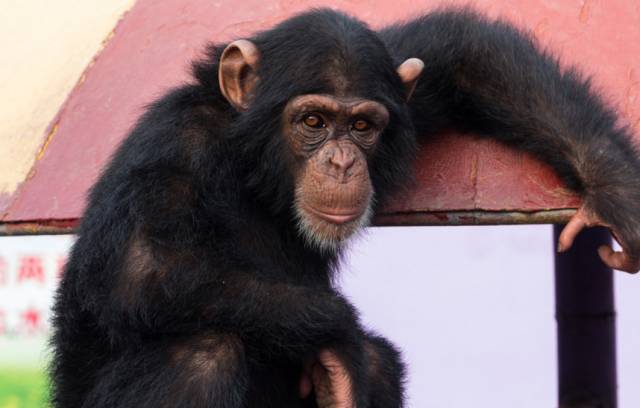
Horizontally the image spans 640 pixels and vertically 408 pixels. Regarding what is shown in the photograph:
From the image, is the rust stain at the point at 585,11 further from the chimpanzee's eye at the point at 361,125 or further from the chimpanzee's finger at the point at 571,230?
the chimpanzee's eye at the point at 361,125

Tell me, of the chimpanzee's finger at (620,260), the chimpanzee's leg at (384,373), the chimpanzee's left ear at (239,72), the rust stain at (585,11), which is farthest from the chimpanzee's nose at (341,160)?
the rust stain at (585,11)

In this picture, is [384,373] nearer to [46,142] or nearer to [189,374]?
[189,374]

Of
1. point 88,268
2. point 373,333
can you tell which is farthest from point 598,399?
point 88,268

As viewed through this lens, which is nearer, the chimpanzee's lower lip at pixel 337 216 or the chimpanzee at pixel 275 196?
the chimpanzee at pixel 275 196

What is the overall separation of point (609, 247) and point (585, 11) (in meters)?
1.60

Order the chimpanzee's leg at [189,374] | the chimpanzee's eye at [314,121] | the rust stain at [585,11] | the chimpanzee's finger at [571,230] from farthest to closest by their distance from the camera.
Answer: the rust stain at [585,11] → the chimpanzee's finger at [571,230] → the chimpanzee's eye at [314,121] → the chimpanzee's leg at [189,374]

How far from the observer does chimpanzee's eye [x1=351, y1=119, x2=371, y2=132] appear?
5.63 meters

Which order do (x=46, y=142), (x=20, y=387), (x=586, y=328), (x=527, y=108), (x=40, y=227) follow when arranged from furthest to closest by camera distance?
(x=20, y=387) < (x=586, y=328) < (x=46, y=142) < (x=40, y=227) < (x=527, y=108)

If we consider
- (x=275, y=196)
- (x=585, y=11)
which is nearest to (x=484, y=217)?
(x=275, y=196)

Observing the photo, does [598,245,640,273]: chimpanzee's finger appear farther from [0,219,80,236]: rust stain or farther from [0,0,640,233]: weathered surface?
[0,219,80,236]: rust stain

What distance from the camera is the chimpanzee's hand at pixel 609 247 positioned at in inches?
220

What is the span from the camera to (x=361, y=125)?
5.65m

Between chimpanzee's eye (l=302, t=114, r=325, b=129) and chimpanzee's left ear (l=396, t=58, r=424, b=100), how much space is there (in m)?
0.51

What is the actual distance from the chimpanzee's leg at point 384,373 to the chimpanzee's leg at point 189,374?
88 centimetres
